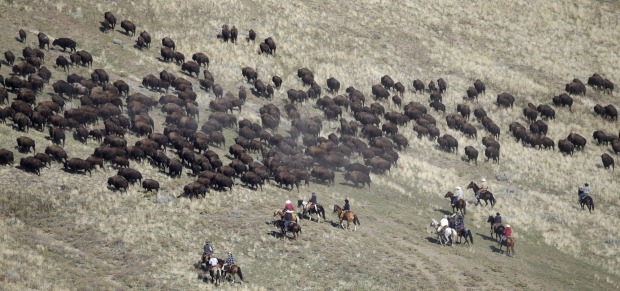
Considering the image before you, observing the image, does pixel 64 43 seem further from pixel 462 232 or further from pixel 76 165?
pixel 462 232

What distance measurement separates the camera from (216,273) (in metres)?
31.9

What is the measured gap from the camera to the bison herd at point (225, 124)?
42750mm

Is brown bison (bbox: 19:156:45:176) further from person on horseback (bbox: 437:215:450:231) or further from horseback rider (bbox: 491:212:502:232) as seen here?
horseback rider (bbox: 491:212:502:232)

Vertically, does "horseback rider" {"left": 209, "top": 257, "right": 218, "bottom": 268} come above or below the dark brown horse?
above

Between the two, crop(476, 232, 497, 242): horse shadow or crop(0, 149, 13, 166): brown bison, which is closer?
crop(0, 149, 13, 166): brown bison

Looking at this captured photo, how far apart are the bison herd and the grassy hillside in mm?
827

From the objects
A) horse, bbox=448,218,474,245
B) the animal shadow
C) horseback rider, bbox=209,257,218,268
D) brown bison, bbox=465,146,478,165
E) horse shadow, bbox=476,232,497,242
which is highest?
horseback rider, bbox=209,257,218,268

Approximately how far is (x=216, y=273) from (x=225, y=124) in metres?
22.3

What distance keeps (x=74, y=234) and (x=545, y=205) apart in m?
33.0

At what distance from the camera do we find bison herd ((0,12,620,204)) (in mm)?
42750

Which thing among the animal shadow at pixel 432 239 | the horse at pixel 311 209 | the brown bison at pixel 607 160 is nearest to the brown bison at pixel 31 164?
the horse at pixel 311 209

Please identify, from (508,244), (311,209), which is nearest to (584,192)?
(508,244)

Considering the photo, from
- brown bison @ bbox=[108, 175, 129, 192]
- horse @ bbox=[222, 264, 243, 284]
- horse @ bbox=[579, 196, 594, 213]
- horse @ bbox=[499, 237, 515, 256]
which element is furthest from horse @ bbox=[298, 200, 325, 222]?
horse @ bbox=[579, 196, 594, 213]

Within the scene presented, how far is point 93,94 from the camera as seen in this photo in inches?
1933
